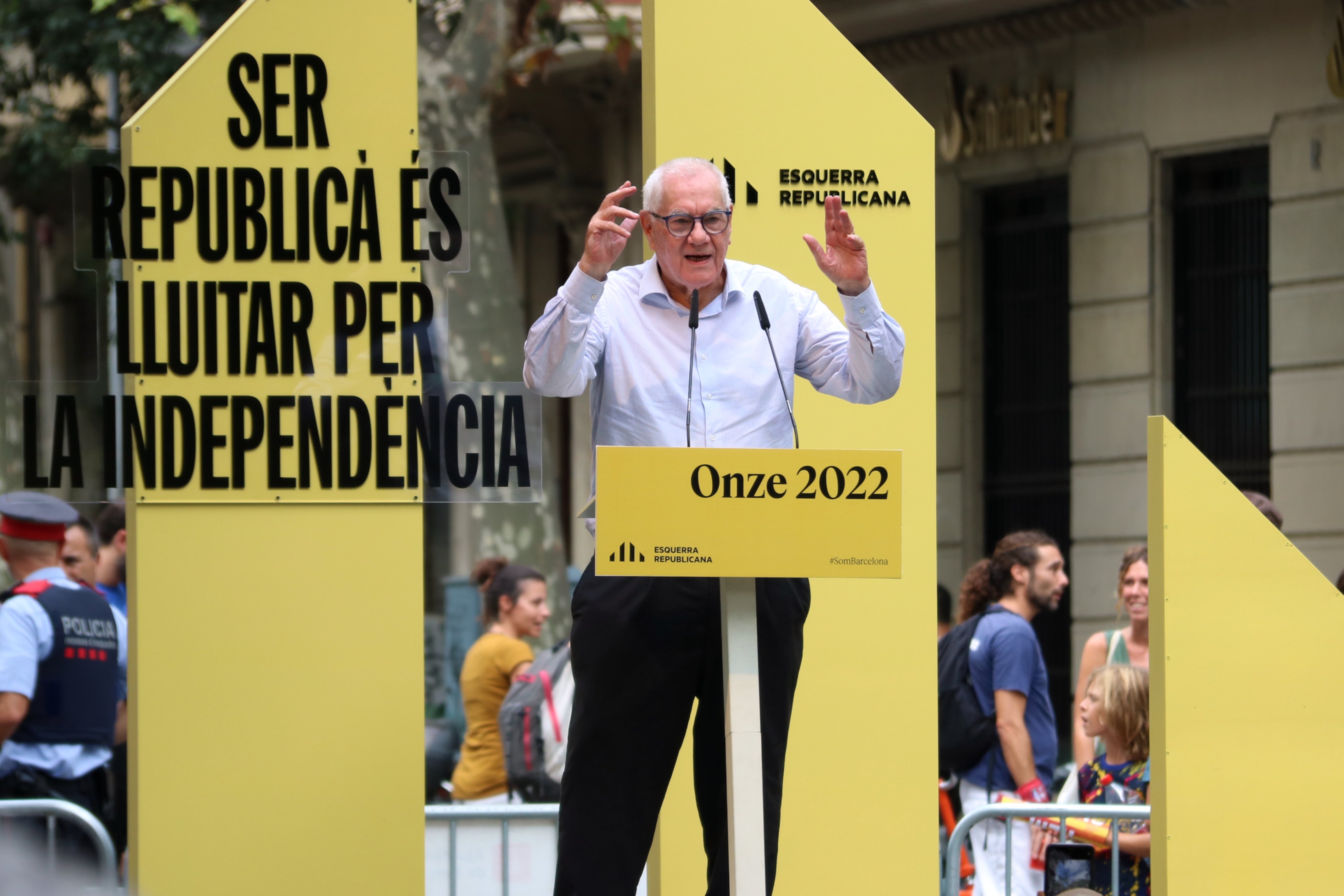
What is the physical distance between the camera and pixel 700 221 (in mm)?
4188

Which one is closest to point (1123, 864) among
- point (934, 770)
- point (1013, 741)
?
point (934, 770)

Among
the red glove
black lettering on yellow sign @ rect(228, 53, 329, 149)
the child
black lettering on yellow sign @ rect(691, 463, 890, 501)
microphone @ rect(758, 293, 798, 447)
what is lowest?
the red glove

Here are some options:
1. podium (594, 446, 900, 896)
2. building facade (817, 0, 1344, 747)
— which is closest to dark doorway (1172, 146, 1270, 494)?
building facade (817, 0, 1344, 747)

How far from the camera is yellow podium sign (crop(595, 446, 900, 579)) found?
384 cm

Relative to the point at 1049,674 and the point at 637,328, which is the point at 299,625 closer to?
the point at 637,328

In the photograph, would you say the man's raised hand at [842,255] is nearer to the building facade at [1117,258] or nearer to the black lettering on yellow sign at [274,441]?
the black lettering on yellow sign at [274,441]

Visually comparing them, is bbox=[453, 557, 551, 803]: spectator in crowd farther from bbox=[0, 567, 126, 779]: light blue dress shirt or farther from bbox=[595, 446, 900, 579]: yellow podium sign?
bbox=[595, 446, 900, 579]: yellow podium sign

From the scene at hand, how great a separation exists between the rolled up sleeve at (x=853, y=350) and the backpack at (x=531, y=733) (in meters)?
3.49

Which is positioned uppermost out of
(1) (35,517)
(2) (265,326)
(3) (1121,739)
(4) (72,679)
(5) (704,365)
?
(2) (265,326)

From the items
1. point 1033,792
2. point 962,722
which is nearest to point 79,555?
point 962,722

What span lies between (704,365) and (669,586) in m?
0.56

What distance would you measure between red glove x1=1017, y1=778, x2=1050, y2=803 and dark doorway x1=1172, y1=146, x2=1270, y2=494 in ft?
20.7

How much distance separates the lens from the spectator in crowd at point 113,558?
25.8 feet

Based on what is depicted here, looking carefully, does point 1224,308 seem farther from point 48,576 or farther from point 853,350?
point 853,350
